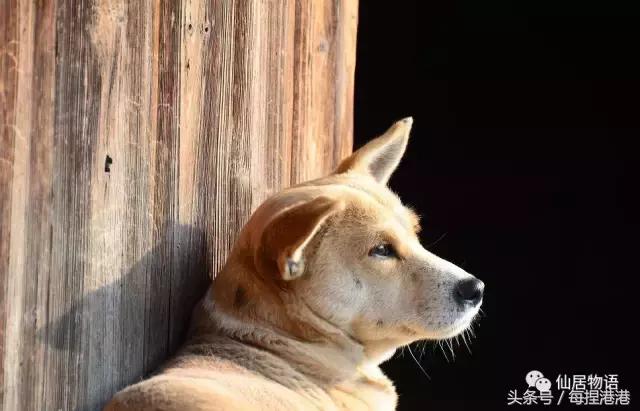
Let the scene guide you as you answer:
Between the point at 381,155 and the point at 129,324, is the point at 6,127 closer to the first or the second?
the point at 129,324

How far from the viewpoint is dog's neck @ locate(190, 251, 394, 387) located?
3361 millimetres

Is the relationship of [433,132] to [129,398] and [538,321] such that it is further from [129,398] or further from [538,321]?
[129,398]

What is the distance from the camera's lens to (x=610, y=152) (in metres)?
6.43

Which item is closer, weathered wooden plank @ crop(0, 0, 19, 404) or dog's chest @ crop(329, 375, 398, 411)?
weathered wooden plank @ crop(0, 0, 19, 404)

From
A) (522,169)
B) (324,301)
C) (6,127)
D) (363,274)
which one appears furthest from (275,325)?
(522,169)

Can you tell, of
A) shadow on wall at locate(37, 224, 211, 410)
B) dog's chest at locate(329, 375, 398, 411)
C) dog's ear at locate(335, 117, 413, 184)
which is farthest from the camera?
dog's ear at locate(335, 117, 413, 184)

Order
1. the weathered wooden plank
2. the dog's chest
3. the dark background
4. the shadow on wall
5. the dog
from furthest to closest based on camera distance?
the dark background → the dog's chest → the dog → the shadow on wall → the weathered wooden plank

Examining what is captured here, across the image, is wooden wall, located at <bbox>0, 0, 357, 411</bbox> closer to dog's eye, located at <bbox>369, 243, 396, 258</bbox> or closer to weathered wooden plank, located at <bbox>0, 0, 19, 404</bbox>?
weathered wooden plank, located at <bbox>0, 0, 19, 404</bbox>

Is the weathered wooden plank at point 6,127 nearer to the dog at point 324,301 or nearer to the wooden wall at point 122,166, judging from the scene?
the wooden wall at point 122,166

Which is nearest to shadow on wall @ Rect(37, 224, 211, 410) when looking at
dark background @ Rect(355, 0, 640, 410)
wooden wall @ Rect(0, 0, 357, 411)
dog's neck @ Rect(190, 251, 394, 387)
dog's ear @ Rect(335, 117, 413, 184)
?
wooden wall @ Rect(0, 0, 357, 411)

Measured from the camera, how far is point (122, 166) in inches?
121

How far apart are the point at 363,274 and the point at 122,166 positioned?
798mm

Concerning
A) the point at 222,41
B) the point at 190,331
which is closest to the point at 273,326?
the point at 190,331

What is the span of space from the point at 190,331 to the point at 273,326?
0.84 feet
